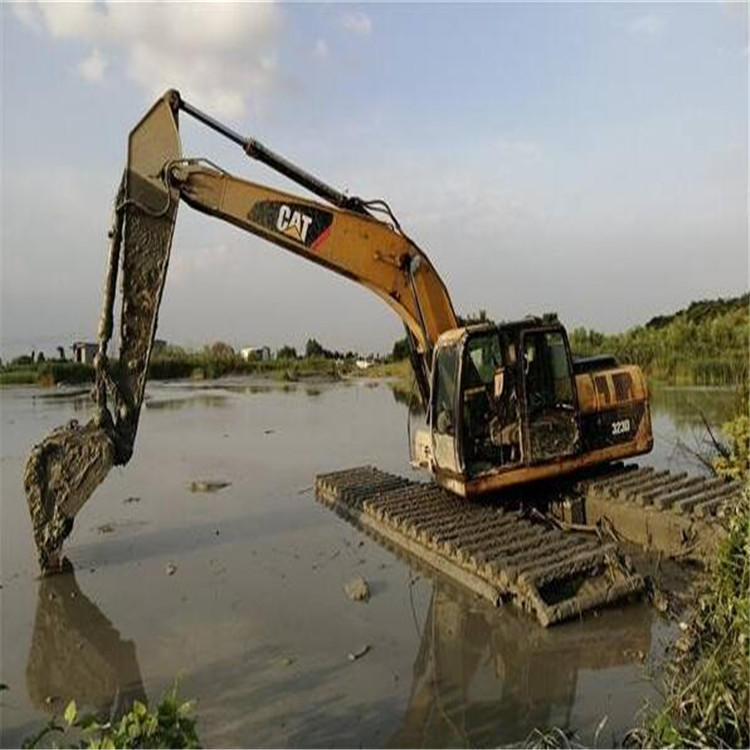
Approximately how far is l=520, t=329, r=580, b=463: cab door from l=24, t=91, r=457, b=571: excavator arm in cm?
172

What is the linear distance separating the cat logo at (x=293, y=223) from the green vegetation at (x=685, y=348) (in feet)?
41.5

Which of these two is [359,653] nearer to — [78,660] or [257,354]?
[78,660]

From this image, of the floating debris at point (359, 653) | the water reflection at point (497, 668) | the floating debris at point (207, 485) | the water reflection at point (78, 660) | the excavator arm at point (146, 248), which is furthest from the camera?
the floating debris at point (207, 485)

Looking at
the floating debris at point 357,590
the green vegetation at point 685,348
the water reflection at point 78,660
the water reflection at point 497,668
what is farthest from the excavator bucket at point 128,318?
the green vegetation at point 685,348

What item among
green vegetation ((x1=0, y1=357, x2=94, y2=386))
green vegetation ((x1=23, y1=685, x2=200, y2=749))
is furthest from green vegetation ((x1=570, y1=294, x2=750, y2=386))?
green vegetation ((x1=0, y1=357, x2=94, y2=386))

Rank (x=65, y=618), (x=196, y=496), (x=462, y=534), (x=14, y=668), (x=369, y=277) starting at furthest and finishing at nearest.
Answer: (x=196, y=496), (x=369, y=277), (x=462, y=534), (x=65, y=618), (x=14, y=668)

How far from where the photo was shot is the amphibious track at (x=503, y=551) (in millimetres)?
5352

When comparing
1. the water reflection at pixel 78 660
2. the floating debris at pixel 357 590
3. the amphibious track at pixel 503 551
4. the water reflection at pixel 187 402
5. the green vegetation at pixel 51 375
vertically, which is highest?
the green vegetation at pixel 51 375

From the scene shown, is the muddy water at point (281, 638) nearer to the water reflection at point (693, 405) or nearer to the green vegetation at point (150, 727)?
the green vegetation at point (150, 727)

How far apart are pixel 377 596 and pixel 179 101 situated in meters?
4.53

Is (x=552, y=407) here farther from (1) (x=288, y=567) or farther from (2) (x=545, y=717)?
(2) (x=545, y=717)

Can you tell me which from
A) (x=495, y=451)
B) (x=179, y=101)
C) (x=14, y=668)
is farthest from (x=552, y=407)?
(x=14, y=668)

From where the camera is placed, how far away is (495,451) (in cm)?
733

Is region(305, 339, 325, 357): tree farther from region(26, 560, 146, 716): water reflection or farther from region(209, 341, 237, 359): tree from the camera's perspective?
region(26, 560, 146, 716): water reflection
